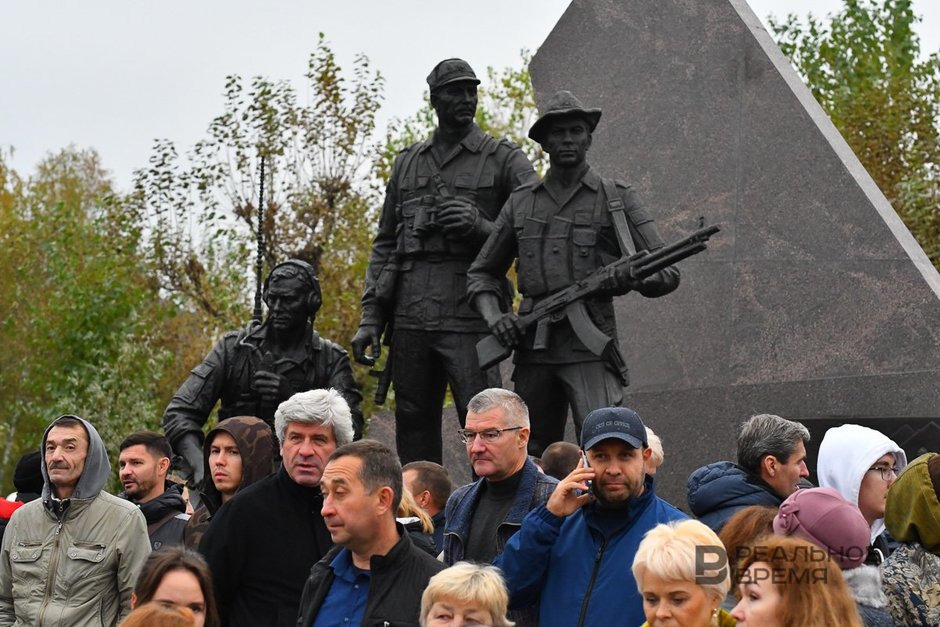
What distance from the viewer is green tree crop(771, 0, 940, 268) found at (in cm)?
2238

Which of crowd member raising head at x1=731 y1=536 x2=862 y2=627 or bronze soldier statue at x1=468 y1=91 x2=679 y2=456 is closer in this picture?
crowd member raising head at x1=731 y1=536 x2=862 y2=627

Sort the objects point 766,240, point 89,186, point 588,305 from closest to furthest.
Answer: point 588,305, point 766,240, point 89,186

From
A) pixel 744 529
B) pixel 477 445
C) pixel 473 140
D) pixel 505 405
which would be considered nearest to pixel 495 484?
pixel 477 445

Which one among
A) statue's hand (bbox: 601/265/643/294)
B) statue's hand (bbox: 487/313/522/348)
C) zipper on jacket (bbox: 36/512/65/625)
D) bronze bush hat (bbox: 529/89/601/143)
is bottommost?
zipper on jacket (bbox: 36/512/65/625)

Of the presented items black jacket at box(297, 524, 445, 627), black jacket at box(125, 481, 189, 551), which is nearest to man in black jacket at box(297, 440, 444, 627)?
black jacket at box(297, 524, 445, 627)

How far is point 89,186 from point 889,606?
44.9 m

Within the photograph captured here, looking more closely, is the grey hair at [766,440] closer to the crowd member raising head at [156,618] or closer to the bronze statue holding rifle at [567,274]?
the crowd member raising head at [156,618]

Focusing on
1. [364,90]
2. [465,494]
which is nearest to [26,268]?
[364,90]

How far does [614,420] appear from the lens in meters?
5.47

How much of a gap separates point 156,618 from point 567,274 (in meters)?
4.99

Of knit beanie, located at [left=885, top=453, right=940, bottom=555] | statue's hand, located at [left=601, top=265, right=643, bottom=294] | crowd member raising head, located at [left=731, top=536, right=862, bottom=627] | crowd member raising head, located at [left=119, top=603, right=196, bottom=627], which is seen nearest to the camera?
crowd member raising head, located at [left=731, top=536, right=862, bottom=627]

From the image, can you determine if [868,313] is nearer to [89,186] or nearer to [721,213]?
[721,213]

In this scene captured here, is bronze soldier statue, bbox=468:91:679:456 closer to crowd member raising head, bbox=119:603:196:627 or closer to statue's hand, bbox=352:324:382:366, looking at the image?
statue's hand, bbox=352:324:382:366

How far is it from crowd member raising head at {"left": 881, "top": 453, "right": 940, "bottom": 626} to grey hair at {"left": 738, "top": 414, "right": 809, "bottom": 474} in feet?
3.27
